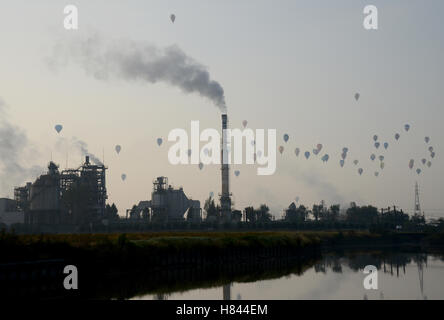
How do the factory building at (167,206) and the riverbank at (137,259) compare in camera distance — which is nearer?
the riverbank at (137,259)

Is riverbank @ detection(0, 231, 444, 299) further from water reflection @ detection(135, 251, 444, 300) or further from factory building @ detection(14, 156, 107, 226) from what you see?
factory building @ detection(14, 156, 107, 226)

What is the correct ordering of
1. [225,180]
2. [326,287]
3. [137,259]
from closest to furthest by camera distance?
1. [326,287]
2. [137,259]
3. [225,180]

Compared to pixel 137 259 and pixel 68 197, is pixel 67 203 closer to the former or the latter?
pixel 68 197

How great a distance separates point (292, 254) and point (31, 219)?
85.6 m

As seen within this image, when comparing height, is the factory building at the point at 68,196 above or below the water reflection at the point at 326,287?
above

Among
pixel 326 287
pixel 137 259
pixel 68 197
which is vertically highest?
pixel 68 197

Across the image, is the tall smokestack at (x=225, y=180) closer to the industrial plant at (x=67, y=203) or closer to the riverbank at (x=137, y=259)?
the industrial plant at (x=67, y=203)

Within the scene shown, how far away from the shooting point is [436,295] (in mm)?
34125

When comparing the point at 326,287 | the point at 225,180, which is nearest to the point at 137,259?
the point at 326,287

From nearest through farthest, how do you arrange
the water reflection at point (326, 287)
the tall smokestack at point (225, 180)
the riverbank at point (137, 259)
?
the riverbank at point (137, 259) < the water reflection at point (326, 287) < the tall smokestack at point (225, 180)

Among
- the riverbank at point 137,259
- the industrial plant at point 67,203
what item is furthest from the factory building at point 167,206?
the riverbank at point 137,259

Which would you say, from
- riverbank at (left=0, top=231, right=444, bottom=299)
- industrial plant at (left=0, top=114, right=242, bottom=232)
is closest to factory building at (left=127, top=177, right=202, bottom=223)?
industrial plant at (left=0, top=114, right=242, bottom=232)

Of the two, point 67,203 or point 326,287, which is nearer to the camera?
point 326,287
